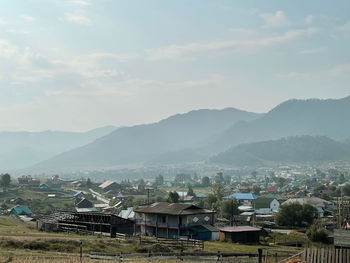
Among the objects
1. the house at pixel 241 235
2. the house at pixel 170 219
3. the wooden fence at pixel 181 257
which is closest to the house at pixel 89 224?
the house at pixel 170 219

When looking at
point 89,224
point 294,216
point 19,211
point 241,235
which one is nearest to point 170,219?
point 241,235

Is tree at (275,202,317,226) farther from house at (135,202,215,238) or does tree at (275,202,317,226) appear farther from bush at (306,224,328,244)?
house at (135,202,215,238)

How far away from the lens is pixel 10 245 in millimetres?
41688

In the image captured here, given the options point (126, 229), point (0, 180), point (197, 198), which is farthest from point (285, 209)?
point (0, 180)

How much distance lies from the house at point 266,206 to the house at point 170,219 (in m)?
63.9

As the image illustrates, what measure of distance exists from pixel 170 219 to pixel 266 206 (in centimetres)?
7507

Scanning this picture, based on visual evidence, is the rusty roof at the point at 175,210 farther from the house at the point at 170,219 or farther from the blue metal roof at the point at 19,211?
the blue metal roof at the point at 19,211

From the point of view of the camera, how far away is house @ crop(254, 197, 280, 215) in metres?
131

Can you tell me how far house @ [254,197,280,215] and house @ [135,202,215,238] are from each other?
63.9 metres

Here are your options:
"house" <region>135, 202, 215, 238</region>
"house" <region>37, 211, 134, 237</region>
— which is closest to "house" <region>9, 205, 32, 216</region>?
"house" <region>37, 211, 134, 237</region>

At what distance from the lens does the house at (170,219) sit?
2584 inches

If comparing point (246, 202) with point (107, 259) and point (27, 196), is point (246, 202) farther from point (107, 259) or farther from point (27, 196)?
point (107, 259)

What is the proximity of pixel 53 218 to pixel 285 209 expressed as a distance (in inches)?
1658

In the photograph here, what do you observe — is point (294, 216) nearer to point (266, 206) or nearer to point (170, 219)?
point (170, 219)
